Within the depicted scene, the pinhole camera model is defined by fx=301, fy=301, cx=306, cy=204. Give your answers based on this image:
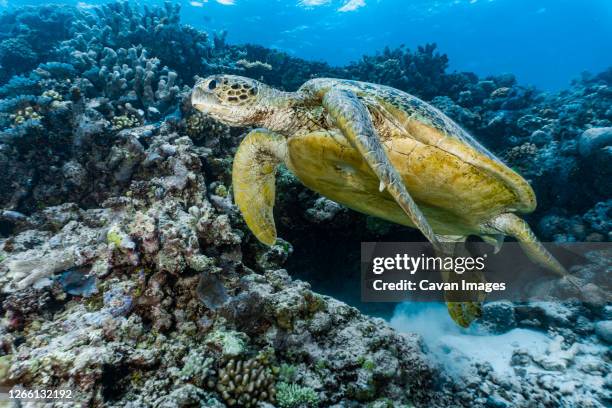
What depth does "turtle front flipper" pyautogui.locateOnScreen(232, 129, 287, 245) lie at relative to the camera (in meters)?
3.39

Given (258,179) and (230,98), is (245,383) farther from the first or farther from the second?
(230,98)

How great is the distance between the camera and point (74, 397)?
1.88m

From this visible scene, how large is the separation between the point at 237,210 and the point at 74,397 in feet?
8.15

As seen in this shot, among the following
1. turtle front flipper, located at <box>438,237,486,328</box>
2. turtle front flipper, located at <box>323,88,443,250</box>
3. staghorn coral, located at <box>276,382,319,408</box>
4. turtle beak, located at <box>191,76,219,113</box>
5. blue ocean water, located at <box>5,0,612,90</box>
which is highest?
blue ocean water, located at <box>5,0,612,90</box>

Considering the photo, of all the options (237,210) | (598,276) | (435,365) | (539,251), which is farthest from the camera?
(598,276)

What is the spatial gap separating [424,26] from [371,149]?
172 ft

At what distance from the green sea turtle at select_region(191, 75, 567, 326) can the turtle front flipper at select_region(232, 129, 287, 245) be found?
0.01 metres

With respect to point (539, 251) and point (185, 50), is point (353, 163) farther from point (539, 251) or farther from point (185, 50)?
point (185, 50)

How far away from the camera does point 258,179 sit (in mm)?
3660

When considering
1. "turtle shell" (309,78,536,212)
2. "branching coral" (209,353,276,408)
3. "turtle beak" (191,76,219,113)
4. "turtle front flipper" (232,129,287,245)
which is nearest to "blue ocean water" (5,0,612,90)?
"turtle front flipper" (232,129,287,245)

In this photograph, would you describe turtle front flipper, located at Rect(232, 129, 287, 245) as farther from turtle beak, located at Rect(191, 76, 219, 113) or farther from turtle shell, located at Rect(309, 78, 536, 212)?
turtle shell, located at Rect(309, 78, 536, 212)

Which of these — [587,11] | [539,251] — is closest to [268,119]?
[539,251]

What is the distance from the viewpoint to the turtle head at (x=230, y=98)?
278cm

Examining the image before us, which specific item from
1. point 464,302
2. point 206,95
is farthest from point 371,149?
point 464,302
